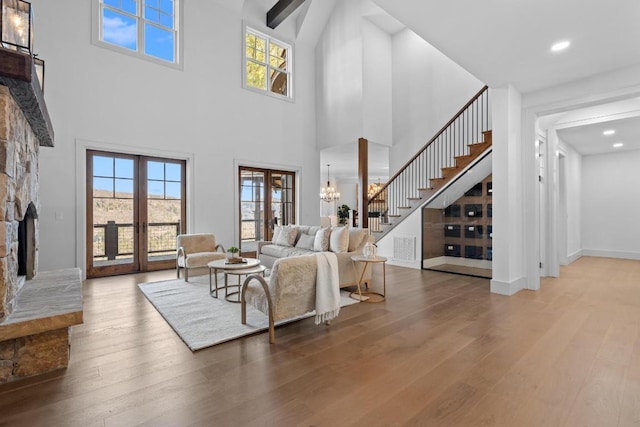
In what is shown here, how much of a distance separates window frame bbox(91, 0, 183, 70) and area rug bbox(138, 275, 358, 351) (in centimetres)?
425

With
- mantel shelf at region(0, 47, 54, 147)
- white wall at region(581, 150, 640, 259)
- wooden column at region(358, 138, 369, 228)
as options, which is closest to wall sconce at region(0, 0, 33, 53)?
mantel shelf at region(0, 47, 54, 147)

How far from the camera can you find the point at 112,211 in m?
5.73

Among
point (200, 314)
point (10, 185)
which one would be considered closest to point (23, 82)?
point (10, 185)

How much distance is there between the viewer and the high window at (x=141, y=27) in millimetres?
5602

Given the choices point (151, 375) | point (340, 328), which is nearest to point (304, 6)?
point (340, 328)

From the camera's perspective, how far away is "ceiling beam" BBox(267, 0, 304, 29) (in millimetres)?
6745

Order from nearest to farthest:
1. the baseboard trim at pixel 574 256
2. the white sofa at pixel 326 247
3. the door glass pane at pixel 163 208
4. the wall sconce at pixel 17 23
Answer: the wall sconce at pixel 17 23 → the white sofa at pixel 326 247 → the door glass pane at pixel 163 208 → the baseboard trim at pixel 574 256

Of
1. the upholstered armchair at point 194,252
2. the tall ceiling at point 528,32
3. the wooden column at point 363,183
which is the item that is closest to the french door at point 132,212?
the upholstered armchair at point 194,252

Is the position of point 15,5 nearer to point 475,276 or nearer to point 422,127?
point 475,276

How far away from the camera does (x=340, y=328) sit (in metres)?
3.10

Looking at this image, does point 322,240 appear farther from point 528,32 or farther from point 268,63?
point 268,63

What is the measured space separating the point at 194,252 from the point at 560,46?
5.87m

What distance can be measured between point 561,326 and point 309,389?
9.02ft

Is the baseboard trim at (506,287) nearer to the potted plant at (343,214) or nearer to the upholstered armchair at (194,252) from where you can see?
the upholstered armchair at (194,252)
